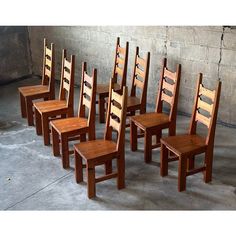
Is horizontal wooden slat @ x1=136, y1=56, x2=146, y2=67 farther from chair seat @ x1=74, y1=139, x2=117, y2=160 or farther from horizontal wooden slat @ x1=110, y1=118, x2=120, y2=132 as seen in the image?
chair seat @ x1=74, y1=139, x2=117, y2=160

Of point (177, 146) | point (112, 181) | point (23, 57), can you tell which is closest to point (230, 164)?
point (177, 146)

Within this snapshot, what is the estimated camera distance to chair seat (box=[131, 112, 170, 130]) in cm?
353

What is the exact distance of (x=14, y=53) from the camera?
6488mm

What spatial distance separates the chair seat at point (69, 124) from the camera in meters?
3.49

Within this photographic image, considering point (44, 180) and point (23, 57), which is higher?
point (23, 57)

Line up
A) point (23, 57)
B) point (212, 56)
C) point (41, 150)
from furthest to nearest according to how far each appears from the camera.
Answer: point (23, 57) < point (212, 56) < point (41, 150)

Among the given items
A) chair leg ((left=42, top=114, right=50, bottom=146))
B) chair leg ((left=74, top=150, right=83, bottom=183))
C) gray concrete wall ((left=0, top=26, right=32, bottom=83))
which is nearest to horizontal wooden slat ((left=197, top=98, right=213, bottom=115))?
chair leg ((left=74, top=150, right=83, bottom=183))

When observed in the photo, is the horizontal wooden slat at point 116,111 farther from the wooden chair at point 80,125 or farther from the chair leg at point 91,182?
the chair leg at point 91,182

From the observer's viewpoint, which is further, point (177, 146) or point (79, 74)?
point (79, 74)

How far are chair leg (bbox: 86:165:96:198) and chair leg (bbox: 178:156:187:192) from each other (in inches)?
30.5

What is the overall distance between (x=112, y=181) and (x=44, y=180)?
0.69 meters

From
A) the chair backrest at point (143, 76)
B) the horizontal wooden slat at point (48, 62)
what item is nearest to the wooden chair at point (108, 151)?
the chair backrest at point (143, 76)
